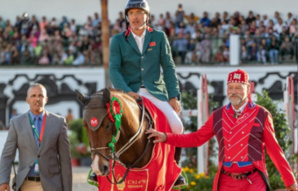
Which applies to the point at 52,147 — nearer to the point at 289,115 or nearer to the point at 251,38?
the point at 289,115

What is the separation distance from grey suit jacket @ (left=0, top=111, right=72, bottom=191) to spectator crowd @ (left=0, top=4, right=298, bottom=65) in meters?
16.3

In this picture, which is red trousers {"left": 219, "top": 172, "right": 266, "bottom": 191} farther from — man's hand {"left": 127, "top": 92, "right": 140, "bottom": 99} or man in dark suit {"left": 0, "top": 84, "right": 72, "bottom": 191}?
man in dark suit {"left": 0, "top": 84, "right": 72, "bottom": 191}

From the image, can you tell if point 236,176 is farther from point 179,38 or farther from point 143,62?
point 179,38

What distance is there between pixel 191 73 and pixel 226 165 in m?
17.9

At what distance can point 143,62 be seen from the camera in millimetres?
7012

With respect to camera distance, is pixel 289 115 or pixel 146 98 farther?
pixel 289 115

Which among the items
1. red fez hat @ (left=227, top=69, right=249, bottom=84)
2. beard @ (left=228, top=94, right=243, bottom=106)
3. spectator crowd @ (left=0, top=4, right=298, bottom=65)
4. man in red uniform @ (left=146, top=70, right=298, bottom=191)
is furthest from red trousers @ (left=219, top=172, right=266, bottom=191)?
spectator crowd @ (left=0, top=4, right=298, bottom=65)

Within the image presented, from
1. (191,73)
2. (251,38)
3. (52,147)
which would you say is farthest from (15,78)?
(52,147)

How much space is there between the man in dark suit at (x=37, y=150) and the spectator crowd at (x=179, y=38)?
16.3 metres

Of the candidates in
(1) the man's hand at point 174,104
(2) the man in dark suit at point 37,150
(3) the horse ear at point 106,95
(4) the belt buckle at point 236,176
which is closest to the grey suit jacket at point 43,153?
(2) the man in dark suit at point 37,150

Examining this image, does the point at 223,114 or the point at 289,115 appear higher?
the point at 223,114

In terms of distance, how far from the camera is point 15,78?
24.6m

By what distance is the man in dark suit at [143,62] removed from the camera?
6891mm

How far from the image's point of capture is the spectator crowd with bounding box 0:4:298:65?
76.1 feet
